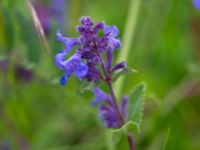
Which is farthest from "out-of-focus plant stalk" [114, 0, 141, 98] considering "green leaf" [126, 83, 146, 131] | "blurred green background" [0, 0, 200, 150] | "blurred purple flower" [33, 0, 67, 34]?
"green leaf" [126, 83, 146, 131]

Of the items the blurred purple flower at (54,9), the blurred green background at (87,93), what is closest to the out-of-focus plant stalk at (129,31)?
the blurred green background at (87,93)

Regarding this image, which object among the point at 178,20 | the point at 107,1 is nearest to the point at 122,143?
the point at 178,20

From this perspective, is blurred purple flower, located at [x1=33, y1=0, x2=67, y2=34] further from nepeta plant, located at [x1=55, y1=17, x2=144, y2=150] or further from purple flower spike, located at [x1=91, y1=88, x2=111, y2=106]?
nepeta plant, located at [x1=55, y1=17, x2=144, y2=150]

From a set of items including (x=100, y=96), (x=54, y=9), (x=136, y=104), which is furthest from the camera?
(x=54, y=9)

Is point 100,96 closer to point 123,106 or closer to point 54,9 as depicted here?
point 123,106

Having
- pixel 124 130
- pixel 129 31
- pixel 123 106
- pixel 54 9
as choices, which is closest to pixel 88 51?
pixel 124 130

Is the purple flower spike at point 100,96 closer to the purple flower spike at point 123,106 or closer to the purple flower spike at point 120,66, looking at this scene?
→ the purple flower spike at point 123,106
